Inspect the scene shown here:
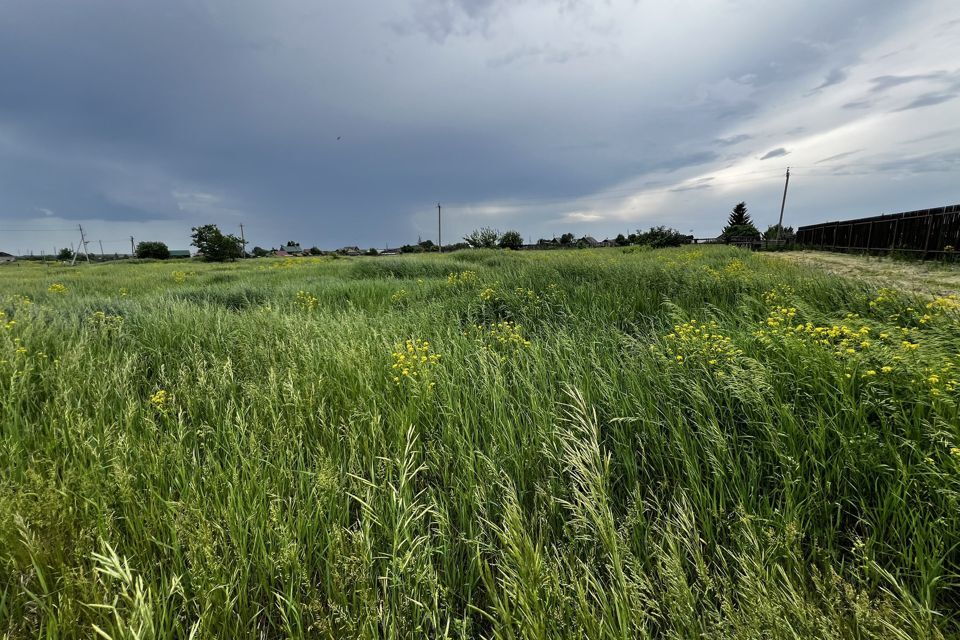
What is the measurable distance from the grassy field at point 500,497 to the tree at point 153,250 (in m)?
73.5

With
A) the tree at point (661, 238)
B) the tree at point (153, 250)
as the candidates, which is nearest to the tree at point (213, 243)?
the tree at point (153, 250)

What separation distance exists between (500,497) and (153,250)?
78243 mm

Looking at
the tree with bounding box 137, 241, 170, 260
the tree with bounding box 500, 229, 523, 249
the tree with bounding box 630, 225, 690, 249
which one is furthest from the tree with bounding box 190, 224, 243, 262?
the tree with bounding box 630, 225, 690, 249

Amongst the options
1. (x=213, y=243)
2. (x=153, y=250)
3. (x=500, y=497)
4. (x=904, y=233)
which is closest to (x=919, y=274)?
(x=904, y=233)

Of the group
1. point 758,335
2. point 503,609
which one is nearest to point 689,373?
point 758,335

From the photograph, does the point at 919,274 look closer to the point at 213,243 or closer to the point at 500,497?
the point at 500,497

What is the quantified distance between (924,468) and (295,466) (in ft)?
10.1

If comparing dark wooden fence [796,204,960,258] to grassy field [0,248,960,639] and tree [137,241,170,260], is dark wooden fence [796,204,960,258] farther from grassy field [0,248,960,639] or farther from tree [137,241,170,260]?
tree [137,241,170,260]

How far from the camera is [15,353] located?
10.3ft

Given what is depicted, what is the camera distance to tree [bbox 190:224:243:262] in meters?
44.9

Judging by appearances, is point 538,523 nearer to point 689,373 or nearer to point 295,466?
point 295,466

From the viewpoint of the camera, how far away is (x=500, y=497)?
1683mm

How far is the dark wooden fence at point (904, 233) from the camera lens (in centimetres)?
1341

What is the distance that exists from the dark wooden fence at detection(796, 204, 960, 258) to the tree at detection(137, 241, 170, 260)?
81.8m
